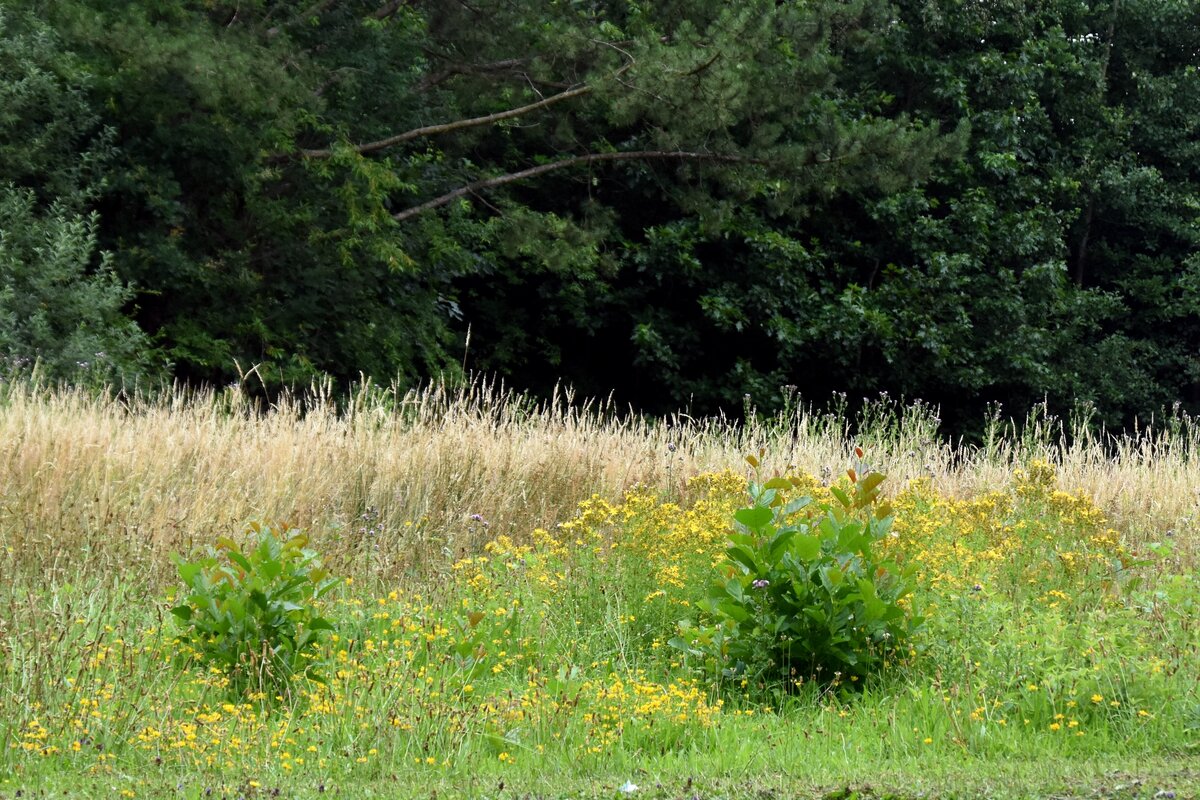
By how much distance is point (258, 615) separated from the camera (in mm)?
5102

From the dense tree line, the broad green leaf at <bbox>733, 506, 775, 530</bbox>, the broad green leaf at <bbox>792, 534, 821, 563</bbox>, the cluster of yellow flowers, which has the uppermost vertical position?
the dense tree line

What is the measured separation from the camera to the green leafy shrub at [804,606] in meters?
5.28

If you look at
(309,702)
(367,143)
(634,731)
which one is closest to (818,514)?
(634,731)

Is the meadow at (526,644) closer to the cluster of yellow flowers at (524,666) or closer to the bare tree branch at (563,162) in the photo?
the cluster of yellow flowers at (524,666)

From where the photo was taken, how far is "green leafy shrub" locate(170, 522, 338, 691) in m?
5.05

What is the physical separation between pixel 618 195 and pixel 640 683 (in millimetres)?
18006

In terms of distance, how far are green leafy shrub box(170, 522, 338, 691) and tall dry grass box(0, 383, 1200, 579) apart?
1.50 metres

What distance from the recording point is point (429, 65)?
19422 mm

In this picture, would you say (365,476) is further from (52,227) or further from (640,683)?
(52,227)

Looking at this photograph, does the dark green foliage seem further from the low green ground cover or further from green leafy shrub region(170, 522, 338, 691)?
green leafy shrub region(170, 522, 338, 691)

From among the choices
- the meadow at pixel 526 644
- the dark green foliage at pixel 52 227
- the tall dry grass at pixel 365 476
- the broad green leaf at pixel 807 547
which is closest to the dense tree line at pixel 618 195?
the dark green foliage at pixel 52 227

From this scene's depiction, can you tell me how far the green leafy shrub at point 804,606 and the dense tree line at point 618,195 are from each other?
9520mm

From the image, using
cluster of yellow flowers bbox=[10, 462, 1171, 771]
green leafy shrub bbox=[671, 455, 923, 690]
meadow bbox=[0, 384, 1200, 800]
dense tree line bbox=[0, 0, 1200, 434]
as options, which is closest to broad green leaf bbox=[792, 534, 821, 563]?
green leafy shrub bbox=[671, 455, 923, 690]

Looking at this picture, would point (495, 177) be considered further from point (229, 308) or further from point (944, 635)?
point (944, 635)
